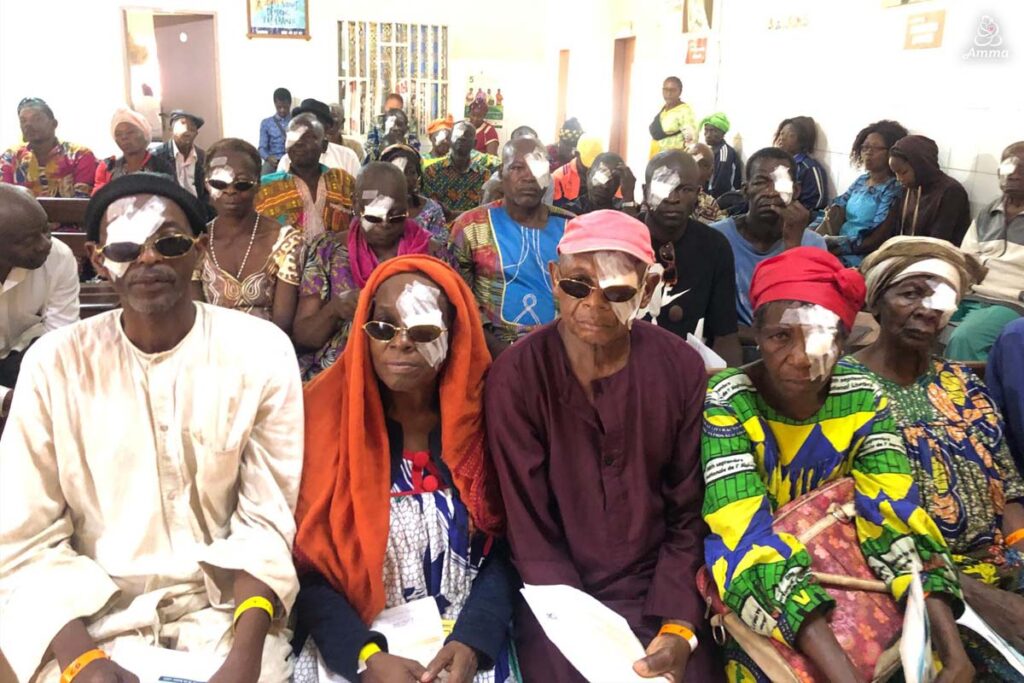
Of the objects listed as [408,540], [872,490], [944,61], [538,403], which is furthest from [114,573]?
[944,61]

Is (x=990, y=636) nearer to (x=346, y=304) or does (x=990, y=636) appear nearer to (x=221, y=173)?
(x=346, y=304)

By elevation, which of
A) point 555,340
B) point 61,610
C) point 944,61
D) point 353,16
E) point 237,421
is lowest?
point 61,610

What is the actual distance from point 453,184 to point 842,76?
11.8 ft

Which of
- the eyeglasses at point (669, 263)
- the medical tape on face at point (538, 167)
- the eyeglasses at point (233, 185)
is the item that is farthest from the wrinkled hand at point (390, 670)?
the medical tape on face at point (538, 167)

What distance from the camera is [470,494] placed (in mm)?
1965

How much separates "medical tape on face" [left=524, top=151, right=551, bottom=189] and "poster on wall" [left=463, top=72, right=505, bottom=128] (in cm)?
787

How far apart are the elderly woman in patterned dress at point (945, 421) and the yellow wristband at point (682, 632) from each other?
772 mm

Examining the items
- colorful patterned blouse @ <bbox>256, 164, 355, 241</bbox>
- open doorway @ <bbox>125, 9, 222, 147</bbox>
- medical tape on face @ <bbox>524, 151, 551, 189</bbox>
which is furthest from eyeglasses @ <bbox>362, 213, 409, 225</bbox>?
open doorway @ <bbox>125, 9, 222, 147</bbox>

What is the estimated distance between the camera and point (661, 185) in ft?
10.8

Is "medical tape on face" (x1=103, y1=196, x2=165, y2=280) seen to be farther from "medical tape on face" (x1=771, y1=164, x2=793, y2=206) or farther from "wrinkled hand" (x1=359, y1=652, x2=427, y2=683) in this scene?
"medical tape on face" (x1=771, y1=164, x2=793, y2=206)

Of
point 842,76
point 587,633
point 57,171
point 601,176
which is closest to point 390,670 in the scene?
point 587,633

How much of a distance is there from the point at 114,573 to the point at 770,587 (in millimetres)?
1421

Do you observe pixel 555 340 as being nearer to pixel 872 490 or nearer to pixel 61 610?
pixel 872 490

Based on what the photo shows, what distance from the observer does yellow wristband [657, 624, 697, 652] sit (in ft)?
5.94
